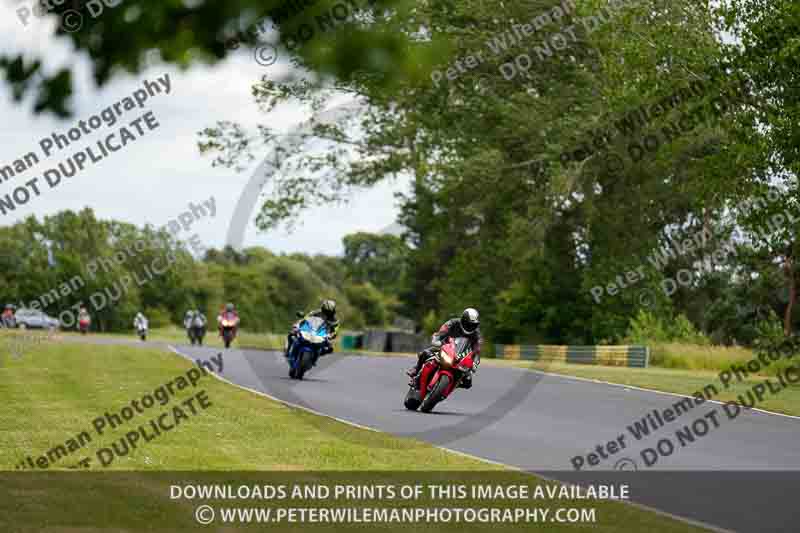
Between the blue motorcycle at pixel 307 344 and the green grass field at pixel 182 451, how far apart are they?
2.54m

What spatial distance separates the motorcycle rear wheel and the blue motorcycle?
599cm

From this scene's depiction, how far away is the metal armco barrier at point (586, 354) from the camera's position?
37688 mm

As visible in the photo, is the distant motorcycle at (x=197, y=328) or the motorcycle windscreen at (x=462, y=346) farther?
the distant motorcycle at (x=197, y=328)

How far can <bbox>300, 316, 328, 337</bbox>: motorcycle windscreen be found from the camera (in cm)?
2458

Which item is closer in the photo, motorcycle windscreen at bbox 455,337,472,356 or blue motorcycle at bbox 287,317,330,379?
motorcycle windscreen at bbox 455,337,472,356

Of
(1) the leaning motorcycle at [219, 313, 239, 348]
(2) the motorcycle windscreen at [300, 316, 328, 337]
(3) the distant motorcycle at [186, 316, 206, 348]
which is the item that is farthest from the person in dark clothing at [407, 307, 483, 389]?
(3) the distant motorcycle at [186, 316, 206, 348]

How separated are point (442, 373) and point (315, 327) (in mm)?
6929

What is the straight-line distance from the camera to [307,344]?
984 inches

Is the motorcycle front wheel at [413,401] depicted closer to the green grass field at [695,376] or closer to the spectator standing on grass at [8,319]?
the green grass field at [695,376]

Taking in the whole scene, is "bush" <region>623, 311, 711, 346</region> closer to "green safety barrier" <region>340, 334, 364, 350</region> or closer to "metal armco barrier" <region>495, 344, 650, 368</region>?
"metal armco barrier" <region>495, 344, 650, 368</region>

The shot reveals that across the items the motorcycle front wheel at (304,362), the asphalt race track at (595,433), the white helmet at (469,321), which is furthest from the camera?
the motorcycle front wheel at (304,362)

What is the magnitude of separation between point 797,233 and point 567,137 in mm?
17311

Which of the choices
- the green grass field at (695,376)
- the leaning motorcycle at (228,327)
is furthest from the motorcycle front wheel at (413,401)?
the leaning motorcycle at (228,327)

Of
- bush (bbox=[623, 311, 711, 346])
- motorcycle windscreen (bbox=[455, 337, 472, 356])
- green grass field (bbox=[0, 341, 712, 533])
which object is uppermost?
bush (bbox=[623, 311, 711, 346])
